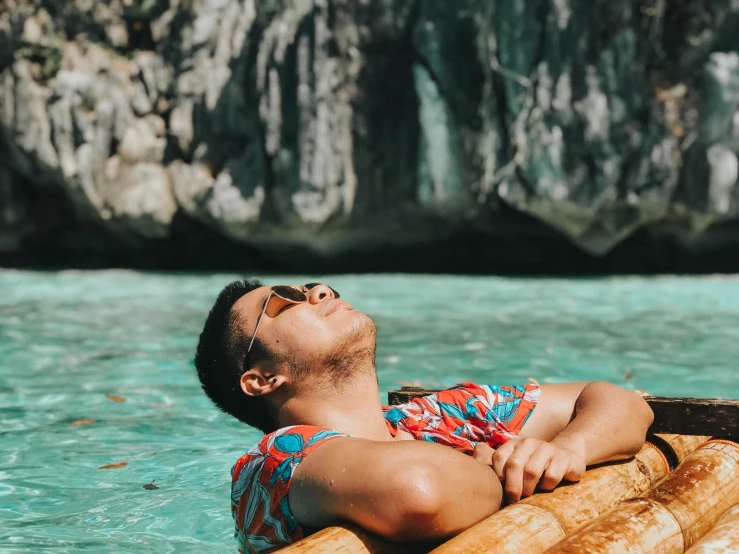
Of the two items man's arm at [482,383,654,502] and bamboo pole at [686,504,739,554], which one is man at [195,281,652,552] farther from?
bamboo pole at [686,504,739,554]

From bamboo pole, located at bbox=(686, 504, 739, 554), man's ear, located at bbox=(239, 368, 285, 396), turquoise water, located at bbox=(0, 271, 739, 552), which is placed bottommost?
turquoise water, located at bbox=(0, 271, 739, 552)

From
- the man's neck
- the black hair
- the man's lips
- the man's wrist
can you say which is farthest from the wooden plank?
the black hair

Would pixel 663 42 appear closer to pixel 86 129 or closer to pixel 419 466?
pixel 86 129

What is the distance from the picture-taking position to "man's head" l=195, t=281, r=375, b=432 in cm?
210

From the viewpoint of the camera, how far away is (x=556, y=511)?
183 cm

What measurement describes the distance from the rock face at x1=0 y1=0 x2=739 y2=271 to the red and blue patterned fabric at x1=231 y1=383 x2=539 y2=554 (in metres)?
9.27

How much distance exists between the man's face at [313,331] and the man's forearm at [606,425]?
55cm

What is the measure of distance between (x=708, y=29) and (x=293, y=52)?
5.57 metres

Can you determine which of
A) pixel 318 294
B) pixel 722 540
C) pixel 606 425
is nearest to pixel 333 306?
pixel 318 294

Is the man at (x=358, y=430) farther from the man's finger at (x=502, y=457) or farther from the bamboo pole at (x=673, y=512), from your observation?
the bamboo pole at (x=673, y=512)

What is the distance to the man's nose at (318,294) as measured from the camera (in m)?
2.14

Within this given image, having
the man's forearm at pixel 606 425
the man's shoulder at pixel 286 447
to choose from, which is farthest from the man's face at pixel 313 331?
the man's forearm at pixel 606 425

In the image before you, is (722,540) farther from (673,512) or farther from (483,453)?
(483,453)

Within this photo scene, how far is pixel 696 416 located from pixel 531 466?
2.56ft
